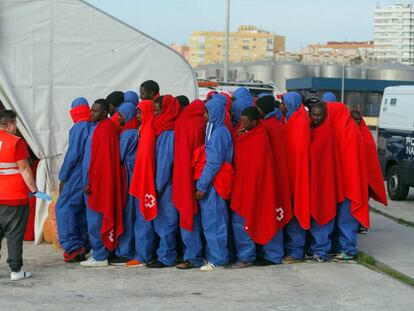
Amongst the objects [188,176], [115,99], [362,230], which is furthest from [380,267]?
[115,99]

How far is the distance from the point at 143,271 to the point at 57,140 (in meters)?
2.40

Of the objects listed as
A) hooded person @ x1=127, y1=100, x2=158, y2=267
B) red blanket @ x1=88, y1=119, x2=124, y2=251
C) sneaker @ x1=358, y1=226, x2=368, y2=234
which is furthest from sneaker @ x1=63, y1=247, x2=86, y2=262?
sneaker @ x1=358, y1=226, x2=368, y2=234

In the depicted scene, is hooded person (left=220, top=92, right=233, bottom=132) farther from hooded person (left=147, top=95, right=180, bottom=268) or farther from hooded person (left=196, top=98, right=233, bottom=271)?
hooded person (left=147, top=95, right=180, bottom=268)

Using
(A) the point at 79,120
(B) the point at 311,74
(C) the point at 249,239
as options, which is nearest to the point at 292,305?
(C) the point at 249,239

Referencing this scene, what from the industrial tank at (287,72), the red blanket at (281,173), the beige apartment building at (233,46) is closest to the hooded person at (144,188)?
the red blanket at (281,173)

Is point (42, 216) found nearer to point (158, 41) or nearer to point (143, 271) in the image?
point (143, 271)

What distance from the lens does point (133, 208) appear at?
767 centimetres

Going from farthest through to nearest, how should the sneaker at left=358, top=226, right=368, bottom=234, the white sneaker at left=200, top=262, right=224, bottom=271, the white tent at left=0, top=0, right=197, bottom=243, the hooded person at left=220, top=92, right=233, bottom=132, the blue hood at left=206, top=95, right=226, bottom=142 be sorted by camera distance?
the sneaker at left=358, top=226, right=368, bottom=234
the white tent at left=0, top=0, right=197, bottom=243
the hooded person at left=220, top=92, right=233, bottom=132
the white sneaker at left=200, top=262, right=224, bottom=271
the blue hood at left=206, top=95, right=226, bottom=142

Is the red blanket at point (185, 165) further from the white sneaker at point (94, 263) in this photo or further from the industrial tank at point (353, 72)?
the industrial tank at point (353, 72)

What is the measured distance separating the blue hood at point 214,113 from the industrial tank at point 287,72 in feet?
200

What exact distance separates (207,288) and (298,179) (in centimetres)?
165

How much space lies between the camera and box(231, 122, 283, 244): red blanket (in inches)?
285

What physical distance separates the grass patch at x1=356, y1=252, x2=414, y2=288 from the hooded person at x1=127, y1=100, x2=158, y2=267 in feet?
7.41

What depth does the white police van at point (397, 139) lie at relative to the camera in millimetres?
13200
